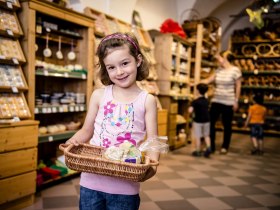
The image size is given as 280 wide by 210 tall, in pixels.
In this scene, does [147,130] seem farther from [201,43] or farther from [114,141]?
[201,43]

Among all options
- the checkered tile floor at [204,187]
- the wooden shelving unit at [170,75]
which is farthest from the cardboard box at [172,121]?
the checkered tile floor at [204,187]

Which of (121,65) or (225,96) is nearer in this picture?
(121,65)

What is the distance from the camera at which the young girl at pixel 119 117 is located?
1.41 m

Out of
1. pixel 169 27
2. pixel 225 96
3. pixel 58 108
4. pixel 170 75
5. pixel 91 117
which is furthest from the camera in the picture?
pixel 169 27

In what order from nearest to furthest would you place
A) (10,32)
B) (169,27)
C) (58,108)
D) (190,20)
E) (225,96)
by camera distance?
(10,32) → (58,108) → (225,96) → (169,27) → (190,20)

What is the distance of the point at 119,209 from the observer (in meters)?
1.41

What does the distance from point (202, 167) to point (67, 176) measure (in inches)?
86.9

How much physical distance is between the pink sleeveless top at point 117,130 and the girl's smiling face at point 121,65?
115mm

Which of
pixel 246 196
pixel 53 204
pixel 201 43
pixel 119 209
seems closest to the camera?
pixel 119 209

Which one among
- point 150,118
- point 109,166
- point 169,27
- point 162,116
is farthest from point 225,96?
point 109,166

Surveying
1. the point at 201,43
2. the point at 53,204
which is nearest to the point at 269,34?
the point at 201,43

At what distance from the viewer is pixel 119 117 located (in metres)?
1.45

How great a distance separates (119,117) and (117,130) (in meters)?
0.07

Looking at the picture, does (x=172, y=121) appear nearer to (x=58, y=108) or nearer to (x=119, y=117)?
(x=58, y=108)
